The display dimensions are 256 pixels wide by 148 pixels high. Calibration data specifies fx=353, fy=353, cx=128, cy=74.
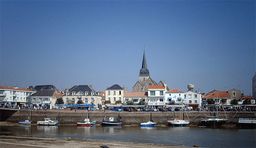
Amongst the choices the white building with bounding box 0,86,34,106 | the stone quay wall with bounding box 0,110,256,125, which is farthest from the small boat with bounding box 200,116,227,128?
the white building with bounding box 0,86,34,106

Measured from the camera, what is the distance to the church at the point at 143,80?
126688 mm

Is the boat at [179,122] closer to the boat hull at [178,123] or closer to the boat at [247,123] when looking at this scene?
the boat hull at [178,123]

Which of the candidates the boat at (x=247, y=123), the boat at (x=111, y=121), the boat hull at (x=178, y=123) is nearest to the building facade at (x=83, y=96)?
the boat at (x=111, y=121)

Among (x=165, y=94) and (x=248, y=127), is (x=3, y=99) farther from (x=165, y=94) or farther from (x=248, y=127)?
(x=248, y=127)

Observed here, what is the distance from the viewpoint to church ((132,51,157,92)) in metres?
127

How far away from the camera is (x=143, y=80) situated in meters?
132

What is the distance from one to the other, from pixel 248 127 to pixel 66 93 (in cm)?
5383

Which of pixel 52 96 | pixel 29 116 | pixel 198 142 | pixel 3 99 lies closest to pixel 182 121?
pixel 198 142

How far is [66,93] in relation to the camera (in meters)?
98.9

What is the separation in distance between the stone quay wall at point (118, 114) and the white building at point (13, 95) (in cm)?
2122

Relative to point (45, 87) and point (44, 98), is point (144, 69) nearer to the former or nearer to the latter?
point (45, 87)

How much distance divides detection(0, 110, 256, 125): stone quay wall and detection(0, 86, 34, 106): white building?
21.2m

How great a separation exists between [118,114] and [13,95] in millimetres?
38034

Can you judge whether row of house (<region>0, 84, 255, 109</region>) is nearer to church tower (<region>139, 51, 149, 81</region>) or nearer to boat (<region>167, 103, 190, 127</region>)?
boat (<region>167, 103, 190, 127</region>)
